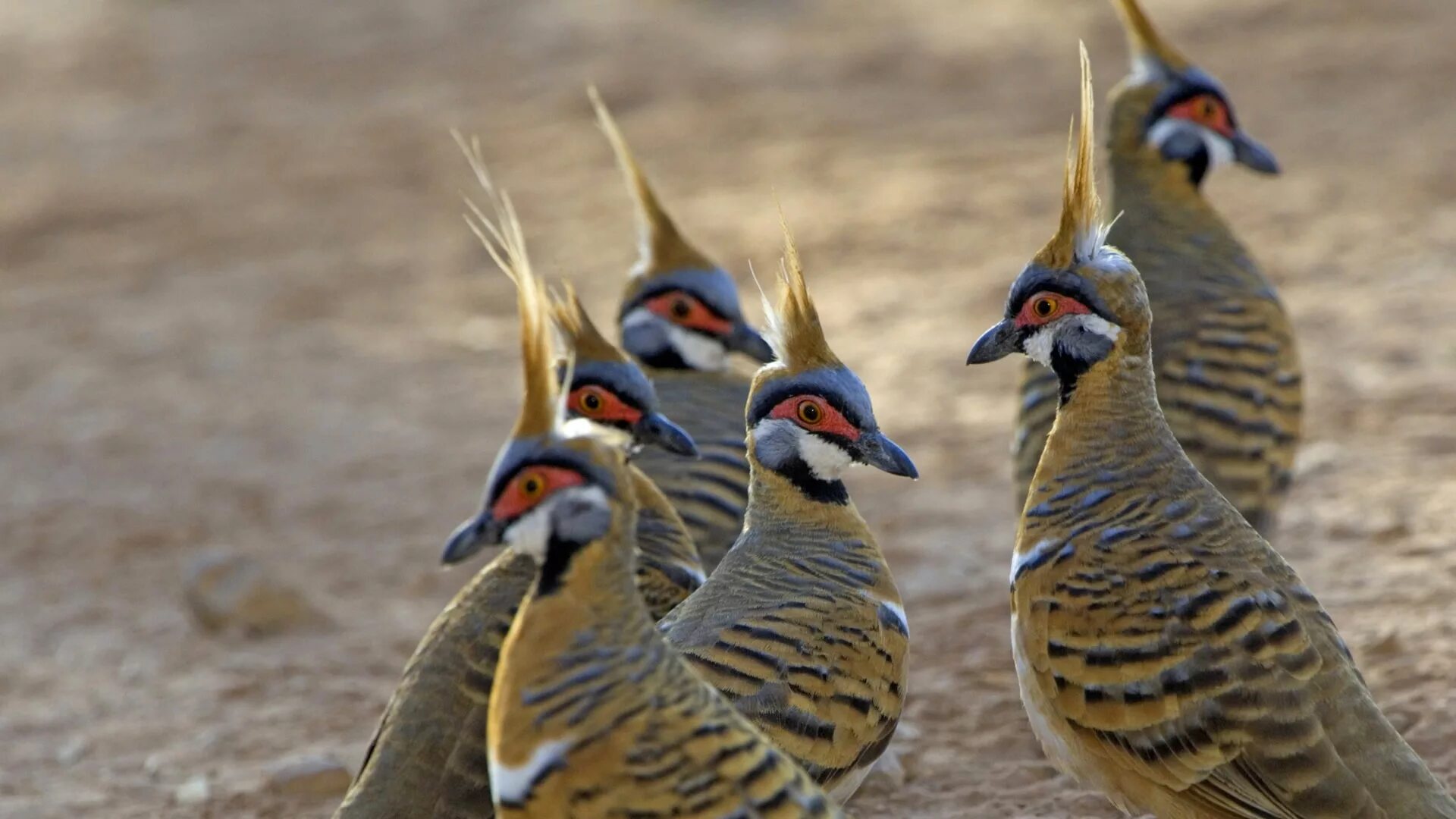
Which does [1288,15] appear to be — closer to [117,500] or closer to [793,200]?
[793,200]

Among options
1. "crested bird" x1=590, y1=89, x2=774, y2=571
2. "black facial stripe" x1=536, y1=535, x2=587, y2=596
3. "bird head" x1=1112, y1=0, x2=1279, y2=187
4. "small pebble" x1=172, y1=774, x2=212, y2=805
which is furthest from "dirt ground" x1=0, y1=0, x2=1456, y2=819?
"black facial stripe" x1=536, y1=535, x2=587, y2=596

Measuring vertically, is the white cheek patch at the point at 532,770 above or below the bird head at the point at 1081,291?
below

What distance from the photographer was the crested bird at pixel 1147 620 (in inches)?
170

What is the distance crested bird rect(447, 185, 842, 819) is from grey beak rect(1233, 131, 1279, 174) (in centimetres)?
395

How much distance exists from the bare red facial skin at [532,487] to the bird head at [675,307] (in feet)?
10.5

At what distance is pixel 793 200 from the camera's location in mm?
12805

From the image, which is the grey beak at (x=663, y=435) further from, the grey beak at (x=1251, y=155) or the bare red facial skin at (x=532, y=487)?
the grey beak at (x=1251, y=155)

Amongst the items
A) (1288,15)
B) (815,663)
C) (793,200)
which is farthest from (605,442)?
(1288,15)

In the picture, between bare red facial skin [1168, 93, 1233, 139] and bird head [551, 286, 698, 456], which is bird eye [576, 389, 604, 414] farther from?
bare red facial skin [1168, 93, 1233, 139]

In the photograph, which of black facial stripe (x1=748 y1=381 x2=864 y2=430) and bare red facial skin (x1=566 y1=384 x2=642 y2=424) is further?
bare red facial skin (x1=566 y1=384 x2=642 y2=424)

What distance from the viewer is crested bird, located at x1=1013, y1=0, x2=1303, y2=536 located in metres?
6.02

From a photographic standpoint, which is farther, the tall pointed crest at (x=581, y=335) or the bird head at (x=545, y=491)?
the tall pointed crest at (x=581, y=335)

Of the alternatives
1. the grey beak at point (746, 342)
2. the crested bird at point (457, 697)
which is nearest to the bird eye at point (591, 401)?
the crested bird at point (457, 697)

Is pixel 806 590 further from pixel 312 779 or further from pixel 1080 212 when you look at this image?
pixel 312 779
